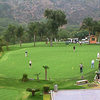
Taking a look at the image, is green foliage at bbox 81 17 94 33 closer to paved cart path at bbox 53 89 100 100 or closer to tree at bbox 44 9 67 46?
tree at bbox 44 9 67 46

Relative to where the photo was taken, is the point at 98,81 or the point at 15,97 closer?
the point at 15,97

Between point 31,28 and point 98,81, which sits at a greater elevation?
point 31,28

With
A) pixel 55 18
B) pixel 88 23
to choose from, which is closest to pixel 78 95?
pixel 55 18

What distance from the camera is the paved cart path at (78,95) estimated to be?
14.4 m

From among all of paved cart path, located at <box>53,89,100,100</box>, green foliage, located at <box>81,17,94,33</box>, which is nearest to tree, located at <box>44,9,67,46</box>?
green foliage, located at <box>81,17,94,33</box>

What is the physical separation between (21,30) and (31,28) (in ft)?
16.9

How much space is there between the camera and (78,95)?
1498 cm

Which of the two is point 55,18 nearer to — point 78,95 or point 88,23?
point 88,23

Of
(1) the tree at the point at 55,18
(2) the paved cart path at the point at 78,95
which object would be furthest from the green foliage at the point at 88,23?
A: (2) the paved cart path at the point at 78,95

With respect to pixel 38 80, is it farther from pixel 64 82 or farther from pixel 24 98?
pixel 24 98

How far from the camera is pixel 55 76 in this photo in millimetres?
24125

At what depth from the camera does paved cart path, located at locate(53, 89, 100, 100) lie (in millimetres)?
14367

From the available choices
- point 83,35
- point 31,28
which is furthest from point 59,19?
point 83,35

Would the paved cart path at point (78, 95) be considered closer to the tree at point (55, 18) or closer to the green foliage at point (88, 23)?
the tree at point (55, 18)
